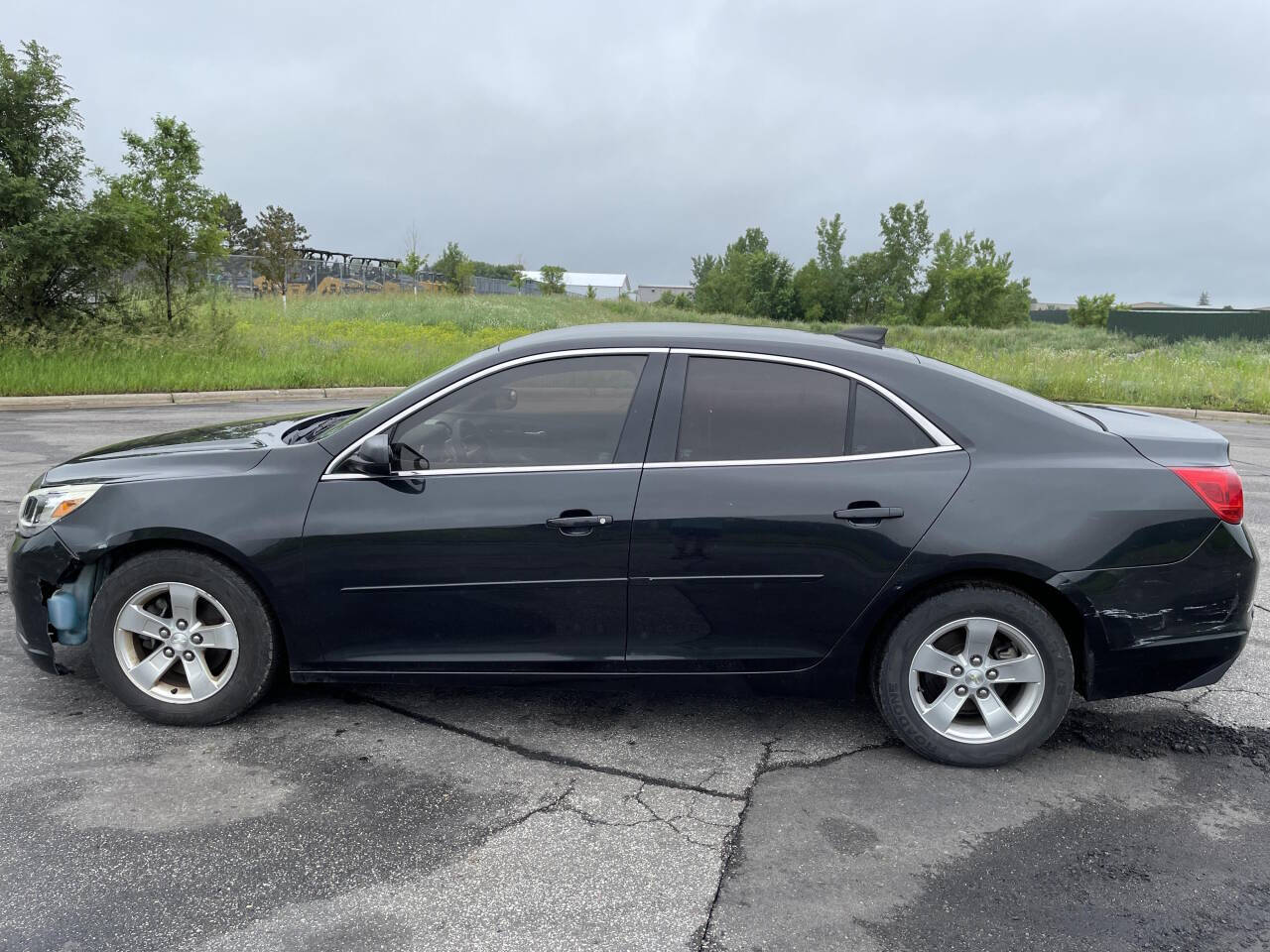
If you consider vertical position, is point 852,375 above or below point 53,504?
above

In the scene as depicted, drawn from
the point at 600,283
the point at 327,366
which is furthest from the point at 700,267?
the point at 327,366

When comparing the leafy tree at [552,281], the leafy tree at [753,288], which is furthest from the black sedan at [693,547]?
the leafy tree at [753,288]

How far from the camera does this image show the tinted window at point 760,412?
3.61 m

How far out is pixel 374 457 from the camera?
11.6 feet

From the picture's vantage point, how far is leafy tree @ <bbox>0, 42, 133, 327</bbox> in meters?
15.2

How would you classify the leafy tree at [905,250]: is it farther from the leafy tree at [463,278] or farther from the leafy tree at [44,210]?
the leafy tree at [44,210]

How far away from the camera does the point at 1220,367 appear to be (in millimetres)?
22734

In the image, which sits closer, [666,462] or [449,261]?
[666,462]

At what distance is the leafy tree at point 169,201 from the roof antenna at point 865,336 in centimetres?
1557

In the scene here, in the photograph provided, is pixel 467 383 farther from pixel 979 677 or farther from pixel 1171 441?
pixel 1171 441

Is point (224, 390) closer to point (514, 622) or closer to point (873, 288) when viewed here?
point (514, 622)

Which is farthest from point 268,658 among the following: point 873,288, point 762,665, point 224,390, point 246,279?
point 873,288

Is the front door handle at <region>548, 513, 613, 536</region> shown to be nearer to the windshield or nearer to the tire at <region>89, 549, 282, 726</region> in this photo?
the windshield

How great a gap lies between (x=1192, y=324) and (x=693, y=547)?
52.6 meters
